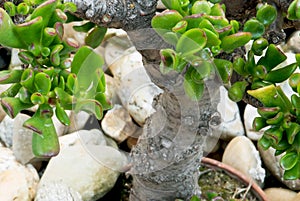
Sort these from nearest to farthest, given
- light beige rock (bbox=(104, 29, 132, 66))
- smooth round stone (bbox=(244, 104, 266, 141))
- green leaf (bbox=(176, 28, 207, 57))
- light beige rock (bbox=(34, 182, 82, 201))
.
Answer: green leaf (bbox=(176, 28, 207, 57)) → light beige rock (bbox=(104, 29, 132, 66)) → light beige rock (bbox=(34, 182, 82, 201)) → smooth round stone (bbox=(244, 104, 266, 141))

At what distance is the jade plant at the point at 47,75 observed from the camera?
558 millimetres

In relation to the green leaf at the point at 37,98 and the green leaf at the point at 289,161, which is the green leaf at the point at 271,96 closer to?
the green leaf at the point at 289,161

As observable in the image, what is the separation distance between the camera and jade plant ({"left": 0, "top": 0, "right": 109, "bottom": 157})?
56cm

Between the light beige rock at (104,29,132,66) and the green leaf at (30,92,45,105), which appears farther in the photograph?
the light beige rock at (104,29,132,66)

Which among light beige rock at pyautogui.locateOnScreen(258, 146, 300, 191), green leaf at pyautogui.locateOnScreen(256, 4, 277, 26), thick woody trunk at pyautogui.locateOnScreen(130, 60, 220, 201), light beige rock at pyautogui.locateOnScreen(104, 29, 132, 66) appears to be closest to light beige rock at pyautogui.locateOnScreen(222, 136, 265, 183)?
light beige rock at pyautogui.locateOnScreen(258, 146, 300, 191)

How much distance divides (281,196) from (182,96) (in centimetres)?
76

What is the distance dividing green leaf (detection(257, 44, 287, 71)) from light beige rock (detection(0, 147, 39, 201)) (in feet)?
2.75

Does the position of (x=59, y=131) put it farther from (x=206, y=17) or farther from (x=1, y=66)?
(x=206, y=17)

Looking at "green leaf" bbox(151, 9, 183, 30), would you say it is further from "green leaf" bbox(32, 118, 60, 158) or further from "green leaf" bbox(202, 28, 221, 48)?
"green leaf" bbox(32, 118, 60, 158)

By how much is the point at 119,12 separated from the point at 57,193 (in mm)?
686

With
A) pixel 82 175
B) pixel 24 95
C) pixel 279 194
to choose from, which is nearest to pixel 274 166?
pixel 279 194

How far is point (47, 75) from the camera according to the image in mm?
558

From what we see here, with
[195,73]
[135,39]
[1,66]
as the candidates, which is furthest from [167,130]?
[1,66]

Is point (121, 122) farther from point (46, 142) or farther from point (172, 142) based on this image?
point (46, 142)
